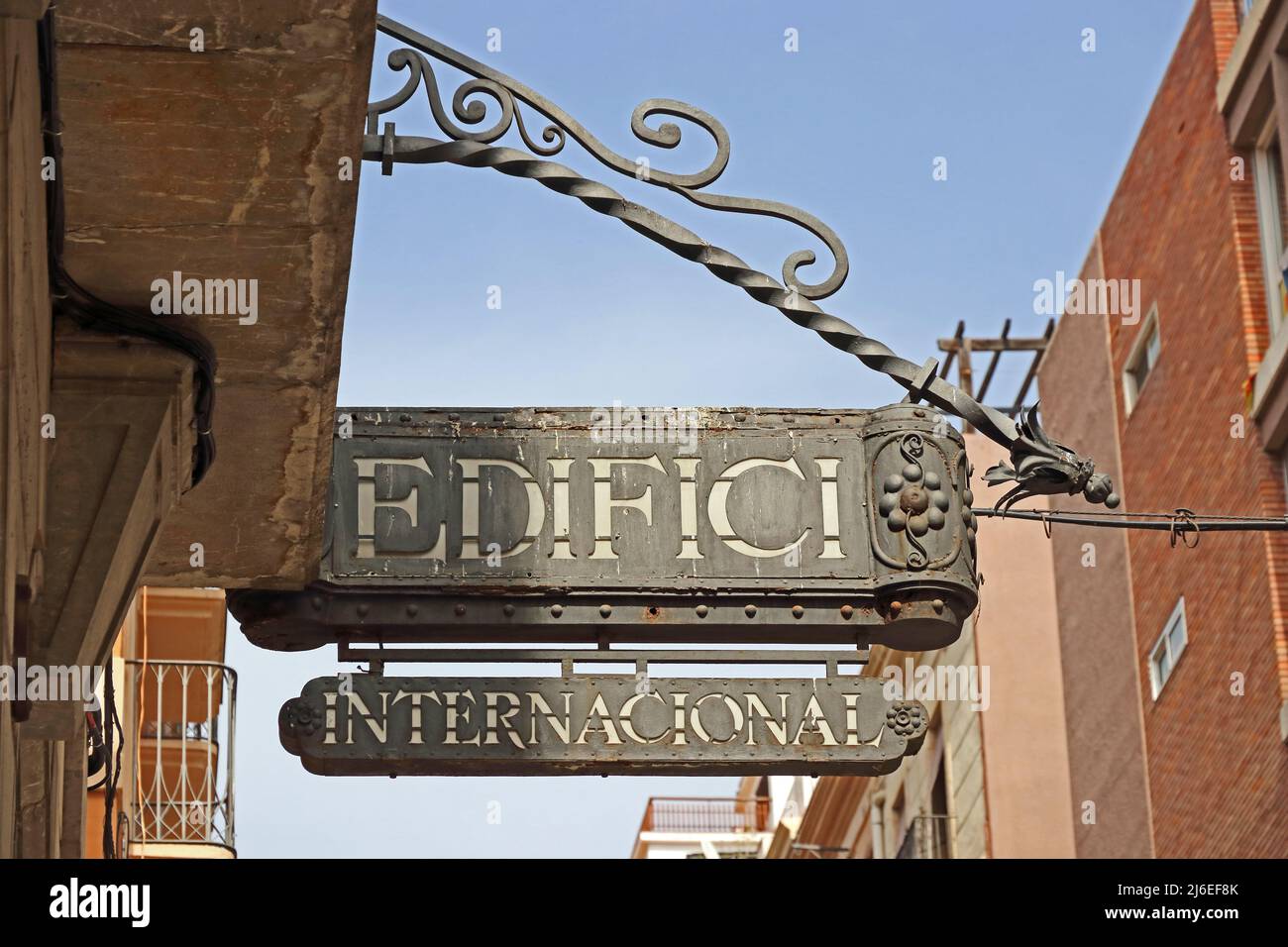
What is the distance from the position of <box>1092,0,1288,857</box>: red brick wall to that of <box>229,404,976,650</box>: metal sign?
42.7 feet

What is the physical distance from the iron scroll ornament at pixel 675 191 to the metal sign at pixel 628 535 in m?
0.35

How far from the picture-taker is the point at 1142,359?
26188mm

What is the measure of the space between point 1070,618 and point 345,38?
2552 centimetres

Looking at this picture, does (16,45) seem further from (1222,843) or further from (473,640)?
(1222,843)

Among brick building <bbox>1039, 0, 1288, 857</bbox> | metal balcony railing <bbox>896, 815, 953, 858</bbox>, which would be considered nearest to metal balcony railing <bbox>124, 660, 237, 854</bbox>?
brick building <bbox>1039, 0, 1288, 857</bbox>

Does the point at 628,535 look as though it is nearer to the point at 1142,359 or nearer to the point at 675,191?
the point at 675,191

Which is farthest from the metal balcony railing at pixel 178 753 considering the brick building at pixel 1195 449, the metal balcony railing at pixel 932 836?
the metal balcony railing at pixel 932 836

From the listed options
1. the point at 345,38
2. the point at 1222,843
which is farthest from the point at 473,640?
the point at 1222,843

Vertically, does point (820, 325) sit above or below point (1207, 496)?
below

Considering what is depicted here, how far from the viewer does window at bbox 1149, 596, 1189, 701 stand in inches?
947

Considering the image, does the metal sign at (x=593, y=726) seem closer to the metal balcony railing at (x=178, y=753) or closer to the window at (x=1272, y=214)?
the metal balcony railing at (x=178, y=753)

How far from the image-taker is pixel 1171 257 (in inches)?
966

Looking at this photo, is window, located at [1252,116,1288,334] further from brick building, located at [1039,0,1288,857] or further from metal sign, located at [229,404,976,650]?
metal sign, located at [229,404,976,650]

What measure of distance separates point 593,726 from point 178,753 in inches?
639
